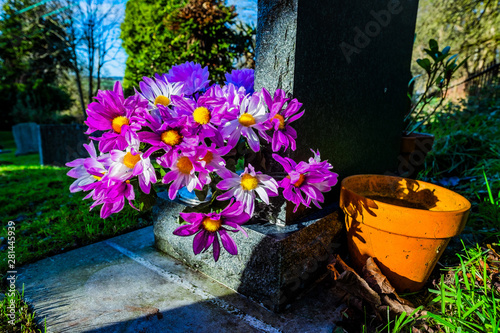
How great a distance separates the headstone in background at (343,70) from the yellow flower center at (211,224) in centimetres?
59

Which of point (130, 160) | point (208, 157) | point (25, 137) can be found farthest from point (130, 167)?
point (25, 137)

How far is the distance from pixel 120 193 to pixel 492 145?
11.7 ft

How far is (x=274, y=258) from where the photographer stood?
120 centimetres

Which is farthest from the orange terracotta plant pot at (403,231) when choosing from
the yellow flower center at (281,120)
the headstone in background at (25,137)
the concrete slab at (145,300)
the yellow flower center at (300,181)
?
the headstone in background at (25,137)

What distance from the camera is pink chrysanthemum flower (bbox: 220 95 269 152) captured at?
38.9 inches

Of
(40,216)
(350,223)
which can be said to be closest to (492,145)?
(350,223)

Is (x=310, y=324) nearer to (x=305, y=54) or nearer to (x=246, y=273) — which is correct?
A: (x=246, y=273)

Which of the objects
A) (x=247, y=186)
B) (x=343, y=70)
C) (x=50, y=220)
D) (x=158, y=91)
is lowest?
(x=50, y=220)

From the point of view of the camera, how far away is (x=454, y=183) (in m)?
2.76

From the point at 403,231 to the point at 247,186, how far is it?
0.75 metres

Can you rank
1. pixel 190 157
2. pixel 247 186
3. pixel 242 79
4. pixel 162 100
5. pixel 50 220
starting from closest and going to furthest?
pixel 190 157, pixel 247 186, pixel 162 100, pixel 242 79, pixel 50 220

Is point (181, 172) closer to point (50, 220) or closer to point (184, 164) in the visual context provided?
point (184, 164)

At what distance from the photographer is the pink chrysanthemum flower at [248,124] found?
38.9 inches

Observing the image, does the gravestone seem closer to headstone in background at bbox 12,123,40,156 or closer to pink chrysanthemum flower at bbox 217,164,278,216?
pink chrysanthemum flower at bbox 217,164,278,216
